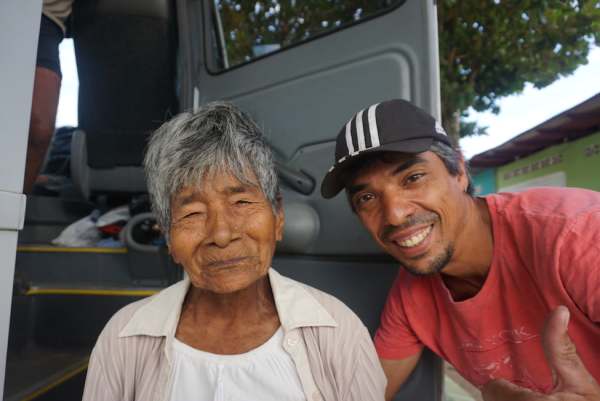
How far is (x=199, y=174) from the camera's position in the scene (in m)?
1.18

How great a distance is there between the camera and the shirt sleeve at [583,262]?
3.65ft

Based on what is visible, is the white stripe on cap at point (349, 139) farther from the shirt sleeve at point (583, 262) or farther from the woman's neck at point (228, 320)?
the shirt sleeve at point (583, 262)

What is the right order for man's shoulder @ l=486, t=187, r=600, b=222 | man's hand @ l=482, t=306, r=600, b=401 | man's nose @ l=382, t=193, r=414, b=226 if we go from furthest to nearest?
man's nose @ l=382, t=193, r=414, b=226 → man's shoulder @ l=486, t=187, r=600, b=222 → man's hand @ l=482, t=306, r=600, b=401

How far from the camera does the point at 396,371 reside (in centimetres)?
155

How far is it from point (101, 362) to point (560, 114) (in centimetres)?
689

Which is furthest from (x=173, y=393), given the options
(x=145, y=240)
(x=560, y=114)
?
(x=560, y=114)

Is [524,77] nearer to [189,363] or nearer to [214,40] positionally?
[214,40]

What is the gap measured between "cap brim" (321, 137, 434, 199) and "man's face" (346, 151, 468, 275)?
47 mm

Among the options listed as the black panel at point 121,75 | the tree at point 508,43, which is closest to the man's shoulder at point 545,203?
the black panel at point 121,75

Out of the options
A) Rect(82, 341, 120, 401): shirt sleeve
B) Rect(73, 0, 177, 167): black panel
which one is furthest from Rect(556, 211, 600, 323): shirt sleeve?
Rect(73, 0, 177, 167): black panel

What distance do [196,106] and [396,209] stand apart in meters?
1.38

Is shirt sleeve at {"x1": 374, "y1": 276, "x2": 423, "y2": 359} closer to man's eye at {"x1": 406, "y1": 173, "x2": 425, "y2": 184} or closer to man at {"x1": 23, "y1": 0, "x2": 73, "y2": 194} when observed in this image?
man's eye at {"x1": 406, "y1": 173, "x2": 425, "y2": 184}

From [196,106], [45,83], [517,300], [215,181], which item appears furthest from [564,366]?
[45,83]

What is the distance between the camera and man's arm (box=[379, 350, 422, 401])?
5.08 ft
